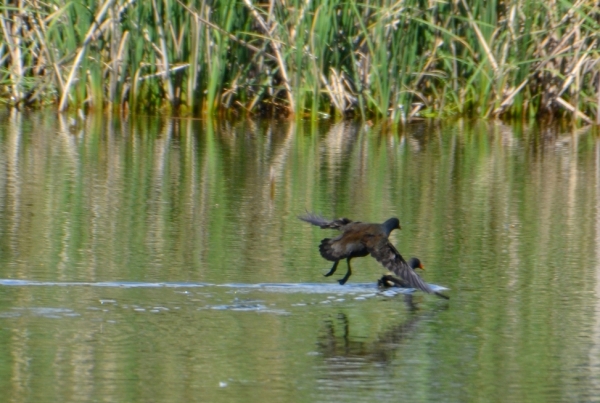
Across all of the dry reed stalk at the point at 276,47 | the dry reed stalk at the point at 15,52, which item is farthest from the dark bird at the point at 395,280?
the dry reed stalk at the point at 15,52

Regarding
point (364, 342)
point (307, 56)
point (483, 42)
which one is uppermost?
point (483, 42)

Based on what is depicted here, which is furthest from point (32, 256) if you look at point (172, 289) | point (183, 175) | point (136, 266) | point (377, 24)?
point (377, 24)

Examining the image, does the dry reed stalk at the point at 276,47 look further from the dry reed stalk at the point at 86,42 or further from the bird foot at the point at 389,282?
the bird foot at the point at 389,282

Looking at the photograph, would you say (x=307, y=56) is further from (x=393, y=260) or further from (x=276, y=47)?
(x=393, y=260)

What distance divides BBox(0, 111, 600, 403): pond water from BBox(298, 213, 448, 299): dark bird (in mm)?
123

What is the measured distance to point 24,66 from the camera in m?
12.7

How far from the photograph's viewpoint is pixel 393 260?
16.8 feet

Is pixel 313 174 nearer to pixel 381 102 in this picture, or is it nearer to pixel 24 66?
pixel 381 102

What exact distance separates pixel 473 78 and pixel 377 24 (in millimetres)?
1178

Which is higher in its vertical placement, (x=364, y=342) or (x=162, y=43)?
(x=162, y=43)

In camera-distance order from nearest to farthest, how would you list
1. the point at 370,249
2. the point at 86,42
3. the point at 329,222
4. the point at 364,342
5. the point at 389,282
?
the point at 364,342, the point at 370,249, the point at 389,282, the point at 329,222, the point at 86,42

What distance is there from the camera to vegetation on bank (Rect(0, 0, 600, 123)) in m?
11.8

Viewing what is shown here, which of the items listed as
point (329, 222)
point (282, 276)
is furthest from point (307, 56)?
point (282, 276)

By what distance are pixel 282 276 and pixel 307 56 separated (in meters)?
6.66
